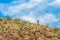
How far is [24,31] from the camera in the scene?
2619 centimetres

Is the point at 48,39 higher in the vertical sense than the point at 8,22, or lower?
lower

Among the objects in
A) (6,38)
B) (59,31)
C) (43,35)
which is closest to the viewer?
(6,38)

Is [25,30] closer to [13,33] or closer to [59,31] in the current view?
[13,33]

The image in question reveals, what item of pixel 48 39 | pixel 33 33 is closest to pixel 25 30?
pixel 33 33

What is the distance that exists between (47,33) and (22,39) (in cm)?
320

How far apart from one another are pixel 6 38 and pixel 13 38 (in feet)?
2.15

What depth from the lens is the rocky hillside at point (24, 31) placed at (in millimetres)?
24938

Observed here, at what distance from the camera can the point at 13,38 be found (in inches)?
960

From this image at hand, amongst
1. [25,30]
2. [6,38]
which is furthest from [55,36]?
[6,38]

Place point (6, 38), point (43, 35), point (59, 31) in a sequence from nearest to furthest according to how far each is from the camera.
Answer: point (6, 38) → point (43, 35) → point (59, 31)

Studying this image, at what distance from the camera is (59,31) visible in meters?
27.8

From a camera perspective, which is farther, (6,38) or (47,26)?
(47,26)

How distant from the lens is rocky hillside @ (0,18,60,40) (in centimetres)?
2494

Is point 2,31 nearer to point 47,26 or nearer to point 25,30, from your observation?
point 25,30
